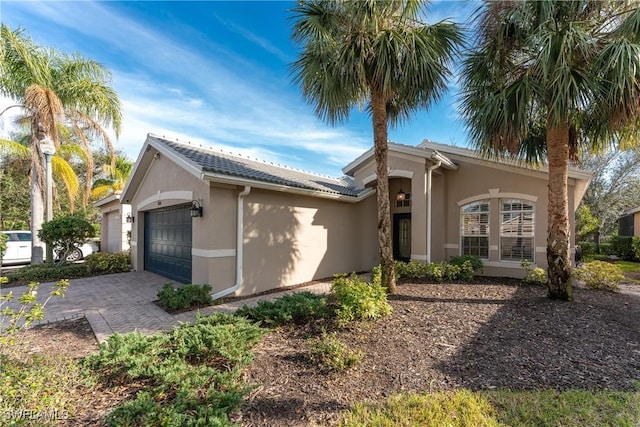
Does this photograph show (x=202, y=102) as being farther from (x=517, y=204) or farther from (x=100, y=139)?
(x=517, y=204)

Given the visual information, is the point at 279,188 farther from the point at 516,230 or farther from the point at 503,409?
the point at 516,230

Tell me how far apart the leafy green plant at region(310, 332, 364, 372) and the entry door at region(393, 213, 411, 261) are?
8929mm

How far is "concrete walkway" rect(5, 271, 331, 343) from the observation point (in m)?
6.04

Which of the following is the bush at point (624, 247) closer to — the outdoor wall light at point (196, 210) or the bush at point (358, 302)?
the bush at point (358, 302)

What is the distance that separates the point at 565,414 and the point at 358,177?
10.4 meters

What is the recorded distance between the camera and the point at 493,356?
14.9 ft

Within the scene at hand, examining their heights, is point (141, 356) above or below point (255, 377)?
above

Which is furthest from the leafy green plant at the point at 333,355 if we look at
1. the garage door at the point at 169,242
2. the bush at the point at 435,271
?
the garage door at the point at 169,242

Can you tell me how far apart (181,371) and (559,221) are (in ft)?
27.4

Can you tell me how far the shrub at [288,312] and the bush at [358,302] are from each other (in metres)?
0.44

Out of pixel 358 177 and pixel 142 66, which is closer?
pixel 142 66

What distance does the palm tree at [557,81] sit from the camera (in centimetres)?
579

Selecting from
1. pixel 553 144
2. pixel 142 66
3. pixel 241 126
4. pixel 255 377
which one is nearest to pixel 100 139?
pixel 142 66

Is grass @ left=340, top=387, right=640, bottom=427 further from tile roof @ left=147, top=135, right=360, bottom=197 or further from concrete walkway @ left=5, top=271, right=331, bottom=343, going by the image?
tile roof @ left=147, top=135, right=360, bottom=197
